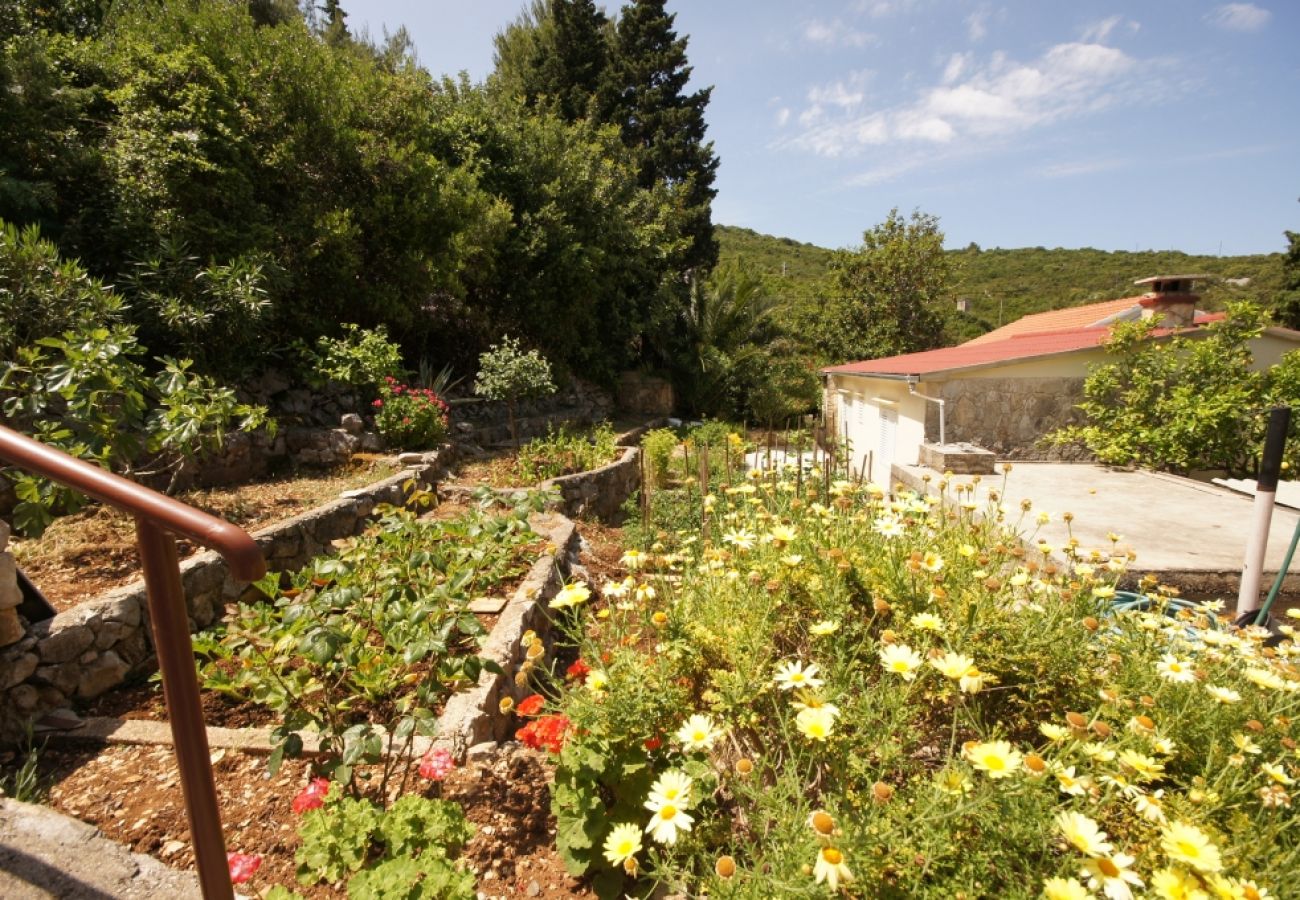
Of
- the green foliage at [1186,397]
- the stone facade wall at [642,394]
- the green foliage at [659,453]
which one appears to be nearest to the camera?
the green foliage at [1186,397]

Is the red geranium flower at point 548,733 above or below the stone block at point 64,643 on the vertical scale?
below

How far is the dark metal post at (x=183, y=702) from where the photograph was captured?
108 centimetres

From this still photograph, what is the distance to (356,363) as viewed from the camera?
750 centimetres

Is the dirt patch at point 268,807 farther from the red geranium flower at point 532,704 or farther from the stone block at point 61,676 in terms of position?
the stone block at point 61,676

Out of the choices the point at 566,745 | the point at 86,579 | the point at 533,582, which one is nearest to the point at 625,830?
the point at 566,745

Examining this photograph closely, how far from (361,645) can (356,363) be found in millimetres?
6322

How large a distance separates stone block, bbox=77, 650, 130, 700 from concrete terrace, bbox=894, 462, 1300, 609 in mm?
4987

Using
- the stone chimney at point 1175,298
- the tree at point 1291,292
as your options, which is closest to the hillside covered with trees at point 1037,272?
the tree at point 1291,292

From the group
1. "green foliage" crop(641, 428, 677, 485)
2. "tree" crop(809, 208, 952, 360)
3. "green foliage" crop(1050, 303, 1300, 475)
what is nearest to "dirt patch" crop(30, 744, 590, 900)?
"green foliage" crop(641, 428, 677, 485)

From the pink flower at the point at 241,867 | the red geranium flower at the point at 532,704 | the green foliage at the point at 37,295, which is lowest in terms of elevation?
the red geranium flower at the point at 532,704

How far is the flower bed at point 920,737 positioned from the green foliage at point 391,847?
0.35 metres

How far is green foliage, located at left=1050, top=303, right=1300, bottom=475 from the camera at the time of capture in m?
7.21

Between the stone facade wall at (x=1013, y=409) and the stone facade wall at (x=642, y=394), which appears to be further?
the stone facade wall at (x=642, y=394)

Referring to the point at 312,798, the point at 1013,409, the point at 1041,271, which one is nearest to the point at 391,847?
the point at 312,798
